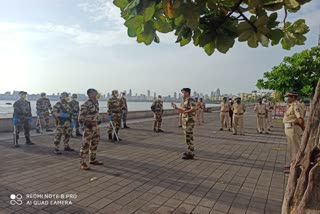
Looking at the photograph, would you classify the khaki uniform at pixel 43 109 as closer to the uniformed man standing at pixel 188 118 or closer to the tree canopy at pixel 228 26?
the uniformed man standing at pixel 188 118

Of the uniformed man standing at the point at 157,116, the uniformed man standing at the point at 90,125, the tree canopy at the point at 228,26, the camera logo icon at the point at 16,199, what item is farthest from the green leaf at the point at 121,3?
the uniformed man standing at the point at 157,116

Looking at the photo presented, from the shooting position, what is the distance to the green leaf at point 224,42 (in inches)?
70.7

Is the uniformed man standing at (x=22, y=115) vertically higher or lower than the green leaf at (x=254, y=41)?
lower

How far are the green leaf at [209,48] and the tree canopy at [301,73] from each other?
16.4 m

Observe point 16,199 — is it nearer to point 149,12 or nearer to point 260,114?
point 149,12

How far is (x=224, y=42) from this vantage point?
1804 millimetres

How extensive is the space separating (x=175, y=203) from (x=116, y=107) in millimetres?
6726

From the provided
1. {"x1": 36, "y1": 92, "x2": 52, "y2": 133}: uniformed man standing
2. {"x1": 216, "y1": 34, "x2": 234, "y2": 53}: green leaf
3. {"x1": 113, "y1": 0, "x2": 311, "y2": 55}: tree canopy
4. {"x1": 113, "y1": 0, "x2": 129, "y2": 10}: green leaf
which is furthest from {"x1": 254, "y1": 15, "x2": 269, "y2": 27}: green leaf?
{"x1": 36, "y1": 92, "x2": 52, "y2": 133}: uniformed man standing

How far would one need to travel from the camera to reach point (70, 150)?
8.04m

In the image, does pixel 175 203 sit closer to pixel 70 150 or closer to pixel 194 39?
pixel 194 39

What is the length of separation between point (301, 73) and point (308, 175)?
17.6 m

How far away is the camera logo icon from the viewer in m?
3.94

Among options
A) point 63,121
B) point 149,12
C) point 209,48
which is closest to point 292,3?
point 209,48

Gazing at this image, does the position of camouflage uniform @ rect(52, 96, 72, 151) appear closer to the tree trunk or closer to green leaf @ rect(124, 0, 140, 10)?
green leaf @ rect(124, 0, 140, 10)
